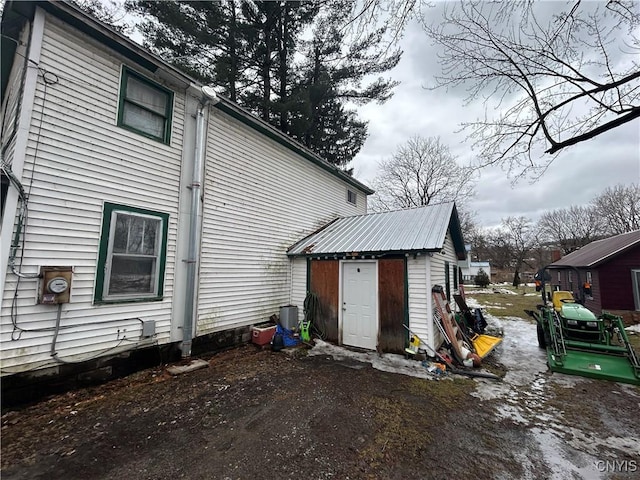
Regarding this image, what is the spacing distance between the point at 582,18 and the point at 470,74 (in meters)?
1.77

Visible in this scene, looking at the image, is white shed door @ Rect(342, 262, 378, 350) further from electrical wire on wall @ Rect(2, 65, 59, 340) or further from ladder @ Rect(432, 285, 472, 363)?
electrical wire on wall @ Rect(2, 65, 59, 340)

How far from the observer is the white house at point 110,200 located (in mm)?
3756

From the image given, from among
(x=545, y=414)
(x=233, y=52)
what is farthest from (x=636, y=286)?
(x=233, y=52)

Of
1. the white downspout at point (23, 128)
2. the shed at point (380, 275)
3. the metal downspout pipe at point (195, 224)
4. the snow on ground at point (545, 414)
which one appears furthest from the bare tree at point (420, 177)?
the white downspout at point (23, 128)

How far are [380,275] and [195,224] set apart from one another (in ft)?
14.9

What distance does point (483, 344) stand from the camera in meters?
6.77

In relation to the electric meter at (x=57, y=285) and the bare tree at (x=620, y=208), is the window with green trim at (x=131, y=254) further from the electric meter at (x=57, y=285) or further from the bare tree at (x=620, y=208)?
the bare tree at (x=620, y=208)

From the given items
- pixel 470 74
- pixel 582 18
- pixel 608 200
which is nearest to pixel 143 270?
pixel 470 74

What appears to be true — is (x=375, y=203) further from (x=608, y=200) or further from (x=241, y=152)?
(x=608, y=200)

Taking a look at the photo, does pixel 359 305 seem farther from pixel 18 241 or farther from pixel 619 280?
pixel 619 280

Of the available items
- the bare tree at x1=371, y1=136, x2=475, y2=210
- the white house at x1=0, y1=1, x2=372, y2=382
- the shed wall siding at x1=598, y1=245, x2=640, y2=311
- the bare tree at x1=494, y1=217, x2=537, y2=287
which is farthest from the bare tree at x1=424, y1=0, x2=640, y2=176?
the bare tree at x1=494, y1=217, x2=537, y2=287

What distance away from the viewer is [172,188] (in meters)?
5.46

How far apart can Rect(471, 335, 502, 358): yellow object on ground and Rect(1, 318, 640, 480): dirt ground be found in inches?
48.0

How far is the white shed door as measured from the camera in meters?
6.61
